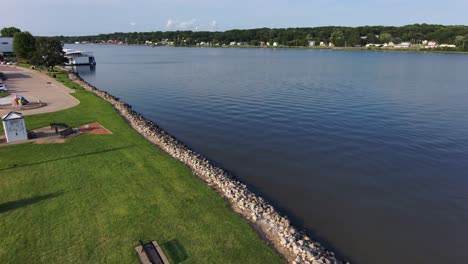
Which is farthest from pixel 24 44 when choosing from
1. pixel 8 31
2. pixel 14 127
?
pixel 8 31

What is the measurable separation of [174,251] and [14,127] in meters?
17.9

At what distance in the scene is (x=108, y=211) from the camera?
14.5 metres

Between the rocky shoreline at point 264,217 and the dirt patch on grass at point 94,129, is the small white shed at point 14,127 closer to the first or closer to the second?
the dirt patch on grass at point 94,129

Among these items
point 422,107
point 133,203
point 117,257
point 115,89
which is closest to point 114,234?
point 117,257

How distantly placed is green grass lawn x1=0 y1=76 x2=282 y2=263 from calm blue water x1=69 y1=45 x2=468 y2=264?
485 centimetres

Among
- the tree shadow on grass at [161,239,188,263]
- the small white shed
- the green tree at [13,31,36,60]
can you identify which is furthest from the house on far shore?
the tree shadow on grass at [161,239,188,263]

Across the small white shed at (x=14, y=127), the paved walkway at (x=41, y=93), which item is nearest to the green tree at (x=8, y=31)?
the paved walkway at (x=41, y=93)

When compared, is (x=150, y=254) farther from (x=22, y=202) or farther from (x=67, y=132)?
(x=67, y=132)

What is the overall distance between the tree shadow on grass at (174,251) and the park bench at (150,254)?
219 millimetres

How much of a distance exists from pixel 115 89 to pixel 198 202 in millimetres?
47729

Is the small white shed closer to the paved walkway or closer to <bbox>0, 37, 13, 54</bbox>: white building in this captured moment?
→ the paved walkway

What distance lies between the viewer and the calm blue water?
52.1 ft

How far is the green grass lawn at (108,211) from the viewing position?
12078mm

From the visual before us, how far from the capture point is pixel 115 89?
57.8 m
